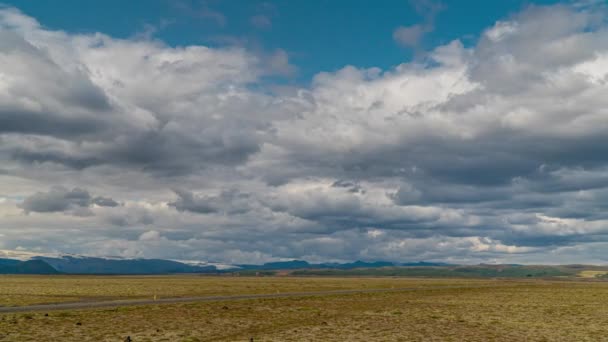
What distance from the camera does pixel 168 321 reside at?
162 ft

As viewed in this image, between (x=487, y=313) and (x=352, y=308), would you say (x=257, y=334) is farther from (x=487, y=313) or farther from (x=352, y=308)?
(x=487, y=313)

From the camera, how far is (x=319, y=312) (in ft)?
200

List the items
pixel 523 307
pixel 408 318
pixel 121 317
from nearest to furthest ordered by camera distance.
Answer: pixel 121 317 < pixel 408 318 < pixel 523 307

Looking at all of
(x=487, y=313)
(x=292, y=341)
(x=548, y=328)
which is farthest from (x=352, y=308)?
(x=292, y=341)

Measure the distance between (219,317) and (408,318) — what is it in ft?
64.6

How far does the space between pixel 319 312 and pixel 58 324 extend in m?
27.5

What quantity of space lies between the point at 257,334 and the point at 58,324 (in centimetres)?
1745

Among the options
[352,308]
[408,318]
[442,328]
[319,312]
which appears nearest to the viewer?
[442,328]

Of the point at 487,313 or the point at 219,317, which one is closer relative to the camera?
the point at 219,317

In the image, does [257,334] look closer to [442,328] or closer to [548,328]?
[442,328]

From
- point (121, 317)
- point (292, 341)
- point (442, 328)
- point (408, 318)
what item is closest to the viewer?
point (292, 341)

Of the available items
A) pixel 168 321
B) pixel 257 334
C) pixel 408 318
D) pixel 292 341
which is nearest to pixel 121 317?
pixel 168 321

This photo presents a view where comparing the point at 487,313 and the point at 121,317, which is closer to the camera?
the point at 121,317

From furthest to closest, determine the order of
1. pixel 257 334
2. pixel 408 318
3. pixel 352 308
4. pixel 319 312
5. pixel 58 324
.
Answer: pixel 352 308, pixel 319 312, pixel 408 318, pixel 58 324, pixel 257 334
